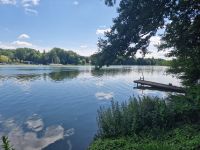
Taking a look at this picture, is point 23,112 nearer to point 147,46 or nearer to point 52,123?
point 52,123

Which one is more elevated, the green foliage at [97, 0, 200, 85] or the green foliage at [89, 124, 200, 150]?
the green foliage at [97, 0, 200, 85]

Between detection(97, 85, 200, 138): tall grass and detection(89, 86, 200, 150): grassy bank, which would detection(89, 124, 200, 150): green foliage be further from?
detection(97, 85, 200, 138): tall grass

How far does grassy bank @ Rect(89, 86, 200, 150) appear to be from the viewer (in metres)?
10.8

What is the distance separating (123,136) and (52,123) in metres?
10.1

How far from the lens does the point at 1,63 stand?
605 ft

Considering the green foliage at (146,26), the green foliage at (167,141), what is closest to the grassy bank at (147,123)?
the green foliage at (167,141)

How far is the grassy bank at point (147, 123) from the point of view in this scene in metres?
10.8

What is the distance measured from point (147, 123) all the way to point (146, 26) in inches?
211

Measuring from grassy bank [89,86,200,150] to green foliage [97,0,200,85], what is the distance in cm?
301

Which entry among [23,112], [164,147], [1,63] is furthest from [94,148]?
[1,63]

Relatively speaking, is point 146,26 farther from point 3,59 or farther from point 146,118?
point 3,59

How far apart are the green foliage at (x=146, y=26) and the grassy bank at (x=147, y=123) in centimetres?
301

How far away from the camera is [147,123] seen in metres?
12.6

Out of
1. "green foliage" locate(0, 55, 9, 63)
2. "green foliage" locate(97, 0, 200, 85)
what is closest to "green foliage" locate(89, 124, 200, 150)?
"green foliage" locate(97, 0, 200, 85)
